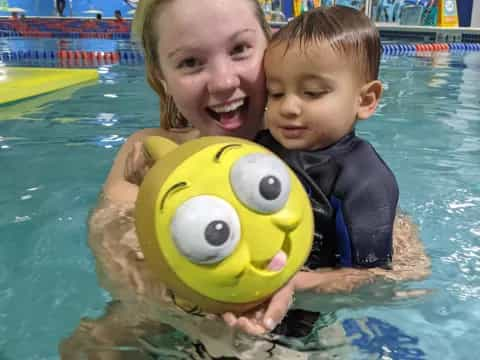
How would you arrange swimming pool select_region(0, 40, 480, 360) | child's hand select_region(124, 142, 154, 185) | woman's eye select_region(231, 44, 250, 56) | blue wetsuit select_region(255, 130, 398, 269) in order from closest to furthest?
1. blue wetsuit select_region(255, 130, 398, 269)
2. woman's eye select_region(231, 44, 250, 56)
3. swimming pool select_region(0, 40, 480, 360)
4. child's hand select_region(124, 142, 154, 185)

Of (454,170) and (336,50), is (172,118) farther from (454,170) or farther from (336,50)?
(454,170)

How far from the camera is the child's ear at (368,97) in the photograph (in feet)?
6.31

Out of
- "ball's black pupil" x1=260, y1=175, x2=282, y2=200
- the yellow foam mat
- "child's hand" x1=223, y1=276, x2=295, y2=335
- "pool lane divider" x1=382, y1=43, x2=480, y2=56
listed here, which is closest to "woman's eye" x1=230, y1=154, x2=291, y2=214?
"ball's black pupil" x1=260, y1=175, x2=282, y2=200

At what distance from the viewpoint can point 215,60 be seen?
1908mm

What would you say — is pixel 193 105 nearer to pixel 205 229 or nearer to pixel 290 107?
pixel 290 107

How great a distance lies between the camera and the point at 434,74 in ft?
29.5

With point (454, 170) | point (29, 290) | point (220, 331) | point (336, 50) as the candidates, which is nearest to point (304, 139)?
point (336, 50)

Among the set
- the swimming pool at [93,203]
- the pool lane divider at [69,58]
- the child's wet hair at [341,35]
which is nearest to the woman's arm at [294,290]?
the swimming pool at [93,203]

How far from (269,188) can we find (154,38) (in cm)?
109

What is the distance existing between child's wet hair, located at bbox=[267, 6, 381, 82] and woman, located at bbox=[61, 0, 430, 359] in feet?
0.50

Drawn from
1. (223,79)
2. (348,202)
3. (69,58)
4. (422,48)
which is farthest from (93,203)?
(422,48)

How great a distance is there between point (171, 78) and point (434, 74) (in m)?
7.85

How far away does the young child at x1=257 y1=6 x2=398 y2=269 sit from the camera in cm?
173

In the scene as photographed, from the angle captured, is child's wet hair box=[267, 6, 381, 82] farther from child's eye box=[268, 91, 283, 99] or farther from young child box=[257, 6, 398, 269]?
child's eye box=[268, 91, 283, 99]
